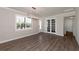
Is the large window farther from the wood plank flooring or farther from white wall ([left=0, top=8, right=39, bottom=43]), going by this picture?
the wood plank flooring

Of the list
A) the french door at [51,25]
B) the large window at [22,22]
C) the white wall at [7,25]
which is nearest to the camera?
the white wall at [7,25]

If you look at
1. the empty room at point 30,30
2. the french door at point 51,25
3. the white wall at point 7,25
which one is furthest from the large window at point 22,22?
the french door at point 51,25

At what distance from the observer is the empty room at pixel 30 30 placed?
4.16 meters

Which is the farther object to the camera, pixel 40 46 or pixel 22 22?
pixel 22 22

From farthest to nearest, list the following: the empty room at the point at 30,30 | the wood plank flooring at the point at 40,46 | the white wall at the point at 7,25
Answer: the white wall at the point at 7,25, the empty room at the point at 30,30, the wood plank flooring at the point at 40,46

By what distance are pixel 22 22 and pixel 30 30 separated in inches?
59.0

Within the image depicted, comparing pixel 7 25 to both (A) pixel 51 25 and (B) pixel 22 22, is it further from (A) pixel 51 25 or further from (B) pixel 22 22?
(A) pixel 51 25

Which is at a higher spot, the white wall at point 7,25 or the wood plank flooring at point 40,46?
the white wall at point 7,25

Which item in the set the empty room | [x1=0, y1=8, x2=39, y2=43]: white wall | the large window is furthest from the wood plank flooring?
the large window

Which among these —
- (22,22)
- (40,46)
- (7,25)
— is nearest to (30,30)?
(22,22)

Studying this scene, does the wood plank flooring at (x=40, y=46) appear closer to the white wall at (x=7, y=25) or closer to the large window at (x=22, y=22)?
the white wall at (x=7, y=25)

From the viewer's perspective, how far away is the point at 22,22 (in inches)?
287

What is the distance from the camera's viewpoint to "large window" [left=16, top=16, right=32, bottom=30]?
6.70 m
